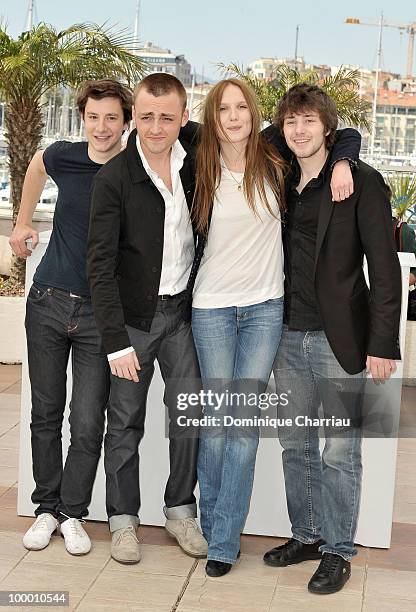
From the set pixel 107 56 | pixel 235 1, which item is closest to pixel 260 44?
pixel 235 1

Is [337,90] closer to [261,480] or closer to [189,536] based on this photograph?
[261,480]

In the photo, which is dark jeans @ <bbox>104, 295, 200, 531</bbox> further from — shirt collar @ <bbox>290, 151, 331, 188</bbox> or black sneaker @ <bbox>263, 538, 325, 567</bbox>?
shirt collar @ <bbox>290, 151, 331, 188</bbox>

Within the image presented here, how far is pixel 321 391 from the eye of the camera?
127 inches

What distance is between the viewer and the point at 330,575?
10.5 ft

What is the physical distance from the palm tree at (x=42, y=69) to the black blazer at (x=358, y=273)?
471cm

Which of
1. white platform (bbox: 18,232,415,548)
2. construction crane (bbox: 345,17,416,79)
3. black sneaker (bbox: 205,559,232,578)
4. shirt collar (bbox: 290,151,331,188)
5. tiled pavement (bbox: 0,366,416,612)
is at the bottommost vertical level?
tiled pavement (bbox: 0,366,416,612)

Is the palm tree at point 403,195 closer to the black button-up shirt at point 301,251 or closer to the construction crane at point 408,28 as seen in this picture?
the black button-up shirt at point 301,251

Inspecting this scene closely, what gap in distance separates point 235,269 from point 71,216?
61 cm

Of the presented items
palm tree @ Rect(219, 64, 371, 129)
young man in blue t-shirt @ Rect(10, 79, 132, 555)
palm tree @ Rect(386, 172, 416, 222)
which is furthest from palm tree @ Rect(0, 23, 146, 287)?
palm tree @ Rect(219, 64, 371, 129)

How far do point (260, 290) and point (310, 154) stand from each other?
1.52ft

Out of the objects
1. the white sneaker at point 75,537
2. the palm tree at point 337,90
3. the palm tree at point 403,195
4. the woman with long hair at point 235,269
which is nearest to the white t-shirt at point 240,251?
the woman with long hair at point 235,269

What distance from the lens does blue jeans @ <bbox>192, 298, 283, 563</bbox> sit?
318 cm

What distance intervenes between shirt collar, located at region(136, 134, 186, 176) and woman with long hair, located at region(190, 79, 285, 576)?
9 centimetres

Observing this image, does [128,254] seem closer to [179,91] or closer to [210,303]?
[210,303]
